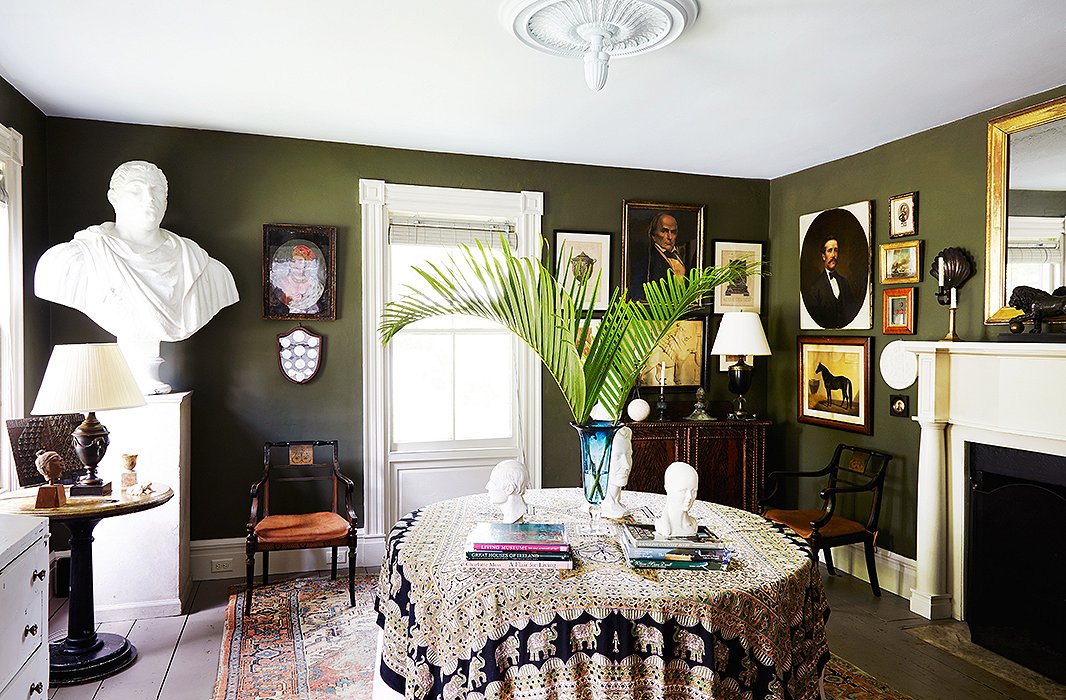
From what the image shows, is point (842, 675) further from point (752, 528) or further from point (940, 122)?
point (940, 122)

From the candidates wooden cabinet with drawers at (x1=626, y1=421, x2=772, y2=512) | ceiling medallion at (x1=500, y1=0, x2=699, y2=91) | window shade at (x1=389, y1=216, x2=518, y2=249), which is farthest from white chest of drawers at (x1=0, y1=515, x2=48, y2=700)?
wooden cabinet with drawers at (x1=626, y1=421, x2=772, y2=512)

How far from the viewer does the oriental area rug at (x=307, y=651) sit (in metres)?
2.91

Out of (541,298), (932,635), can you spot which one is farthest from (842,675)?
(541,298)

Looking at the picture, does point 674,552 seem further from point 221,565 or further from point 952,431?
point 221,565

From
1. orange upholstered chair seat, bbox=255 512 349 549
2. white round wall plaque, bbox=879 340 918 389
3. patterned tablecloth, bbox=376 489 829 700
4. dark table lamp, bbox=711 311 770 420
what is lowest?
orange upholstered chair seat, bbox=255 512 349 549

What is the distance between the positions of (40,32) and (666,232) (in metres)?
3.70

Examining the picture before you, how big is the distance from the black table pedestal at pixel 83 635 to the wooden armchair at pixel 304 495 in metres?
0.79

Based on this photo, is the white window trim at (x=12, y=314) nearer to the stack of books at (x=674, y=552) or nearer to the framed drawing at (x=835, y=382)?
the stack of books at (x=674, y=552)

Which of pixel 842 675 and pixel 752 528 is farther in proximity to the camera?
pixel 842 675

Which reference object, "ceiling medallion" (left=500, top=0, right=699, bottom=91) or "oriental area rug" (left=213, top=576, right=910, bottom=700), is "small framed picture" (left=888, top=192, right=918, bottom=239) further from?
"oriental area rug" (left=213, top=576, right=910, bottom=700)

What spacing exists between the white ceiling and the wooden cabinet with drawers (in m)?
1.82

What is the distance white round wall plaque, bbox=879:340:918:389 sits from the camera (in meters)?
4.08

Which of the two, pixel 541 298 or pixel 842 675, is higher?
pixel 541 298

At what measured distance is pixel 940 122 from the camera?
3.83 metres
